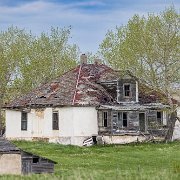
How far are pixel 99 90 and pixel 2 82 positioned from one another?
1914 centimetres

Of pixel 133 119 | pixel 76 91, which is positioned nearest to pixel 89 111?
pixel 76 91

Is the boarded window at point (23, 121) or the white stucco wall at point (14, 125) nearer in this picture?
the boarded window at point (23, 121)

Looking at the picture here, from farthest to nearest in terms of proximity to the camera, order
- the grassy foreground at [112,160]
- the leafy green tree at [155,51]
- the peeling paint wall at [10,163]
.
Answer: the leafy green tree at [155,51], the peeling paint wall at [10,163], the grassy foreground at [112,160]

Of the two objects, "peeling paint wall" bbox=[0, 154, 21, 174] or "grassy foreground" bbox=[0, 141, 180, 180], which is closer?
"grassy foreground" bbox=[0, 141, 180, 180]

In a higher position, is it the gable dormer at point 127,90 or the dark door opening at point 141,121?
the gable dormer at point 127,90

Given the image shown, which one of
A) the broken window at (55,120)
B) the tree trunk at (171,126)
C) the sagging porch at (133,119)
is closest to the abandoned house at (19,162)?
the sagging porch at (133,119)

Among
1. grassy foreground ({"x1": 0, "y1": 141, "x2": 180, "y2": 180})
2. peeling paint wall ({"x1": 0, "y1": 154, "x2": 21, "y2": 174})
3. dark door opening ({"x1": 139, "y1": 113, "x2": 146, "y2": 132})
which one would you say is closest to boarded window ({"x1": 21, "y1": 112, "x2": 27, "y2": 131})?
grassy foreground ({"x1": 0, "y1": 141, "x2": 180, "y2": 180})

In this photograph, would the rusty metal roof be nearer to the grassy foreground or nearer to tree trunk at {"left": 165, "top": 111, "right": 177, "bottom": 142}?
tree trunk at {"left": 165, "top": 111, "right": 177, "bottom": 142}

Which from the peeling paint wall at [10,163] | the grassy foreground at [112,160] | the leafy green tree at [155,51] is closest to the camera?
the grassy foreground at [112,160]

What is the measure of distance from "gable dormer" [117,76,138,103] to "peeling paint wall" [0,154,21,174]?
88.9ft

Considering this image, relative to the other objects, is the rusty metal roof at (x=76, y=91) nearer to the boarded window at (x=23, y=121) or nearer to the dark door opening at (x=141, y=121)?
the boarded window at (x=23, y=121)

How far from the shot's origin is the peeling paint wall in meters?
33.0

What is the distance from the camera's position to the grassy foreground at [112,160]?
31.0 meters

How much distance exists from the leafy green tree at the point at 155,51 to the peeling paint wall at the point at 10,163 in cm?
2552
